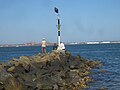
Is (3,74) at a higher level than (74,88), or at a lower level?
higher

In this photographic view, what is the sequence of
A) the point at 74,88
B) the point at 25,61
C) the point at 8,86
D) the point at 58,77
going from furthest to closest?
the point at 25,61 → the point at 74,88 → the point at 58,77 → the point at 8,86

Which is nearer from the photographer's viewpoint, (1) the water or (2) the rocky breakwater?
(2) the rocky breakwater

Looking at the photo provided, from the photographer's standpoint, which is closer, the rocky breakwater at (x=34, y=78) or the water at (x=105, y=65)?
the rocky breakwater at (x=34, y=78)

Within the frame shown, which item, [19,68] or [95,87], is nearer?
[19,68]

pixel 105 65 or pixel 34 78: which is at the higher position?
pixel 34 78

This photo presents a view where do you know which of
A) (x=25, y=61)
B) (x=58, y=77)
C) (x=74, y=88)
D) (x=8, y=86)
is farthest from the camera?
(x=25, y=61)

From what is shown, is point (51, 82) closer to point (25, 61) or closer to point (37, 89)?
point (37, 89)

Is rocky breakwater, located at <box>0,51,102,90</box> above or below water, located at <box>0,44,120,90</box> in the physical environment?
above

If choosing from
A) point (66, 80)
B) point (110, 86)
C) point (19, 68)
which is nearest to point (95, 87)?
point (110, 86)

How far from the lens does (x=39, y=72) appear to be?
15547mm

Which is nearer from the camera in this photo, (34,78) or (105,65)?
(34,78)

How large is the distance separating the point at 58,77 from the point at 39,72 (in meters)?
0.96

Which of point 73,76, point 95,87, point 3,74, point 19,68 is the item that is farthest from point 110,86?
point 3,74

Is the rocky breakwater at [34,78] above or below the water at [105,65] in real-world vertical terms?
above
